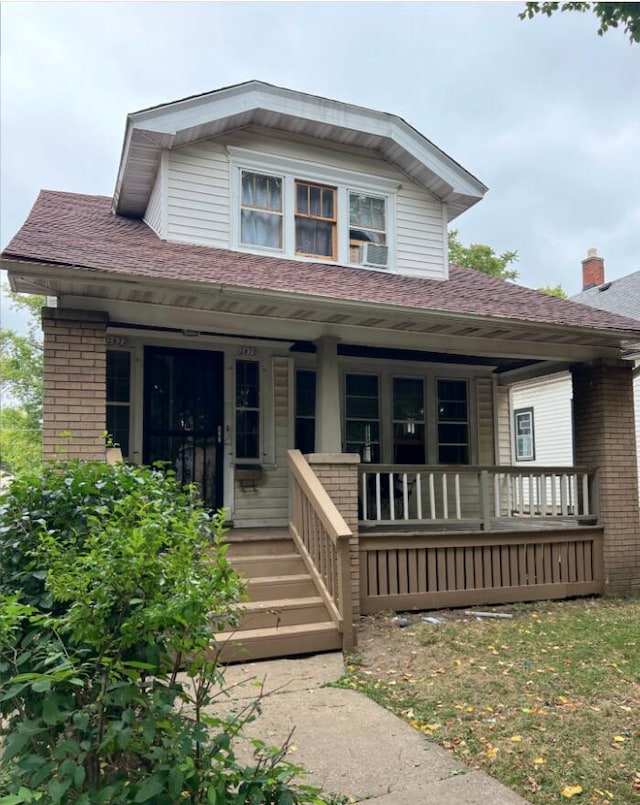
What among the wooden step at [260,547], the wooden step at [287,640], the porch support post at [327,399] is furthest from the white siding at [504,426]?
the wooden step at [287,640]

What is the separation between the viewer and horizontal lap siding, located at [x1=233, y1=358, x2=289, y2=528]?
8.38 meters

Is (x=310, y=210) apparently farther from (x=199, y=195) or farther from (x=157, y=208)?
(x=157, y=208)

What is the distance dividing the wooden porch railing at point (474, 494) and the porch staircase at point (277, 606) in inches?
44.0

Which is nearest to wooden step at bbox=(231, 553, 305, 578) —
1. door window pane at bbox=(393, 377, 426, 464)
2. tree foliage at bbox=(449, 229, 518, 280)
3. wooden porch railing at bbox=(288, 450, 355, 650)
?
wooden porch railing at bbox=(288, 450, 355, 650)

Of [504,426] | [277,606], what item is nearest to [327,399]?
[277,606]

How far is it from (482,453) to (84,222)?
21.6 feet

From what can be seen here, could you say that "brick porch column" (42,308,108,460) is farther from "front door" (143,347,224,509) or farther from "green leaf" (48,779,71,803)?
"green leaf" (48,779,71,803)

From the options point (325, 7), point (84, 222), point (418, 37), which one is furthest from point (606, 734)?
point (418, 37)

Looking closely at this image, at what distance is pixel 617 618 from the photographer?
22.7ft

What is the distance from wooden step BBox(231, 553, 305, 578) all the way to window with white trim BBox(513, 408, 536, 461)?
1521 cm

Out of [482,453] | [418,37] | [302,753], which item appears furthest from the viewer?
[418,37]

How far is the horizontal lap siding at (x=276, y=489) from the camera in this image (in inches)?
330

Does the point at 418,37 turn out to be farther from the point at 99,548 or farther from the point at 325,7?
the point at 99,548

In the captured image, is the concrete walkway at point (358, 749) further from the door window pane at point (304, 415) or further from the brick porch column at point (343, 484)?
the door window pane at point (304, 415)
